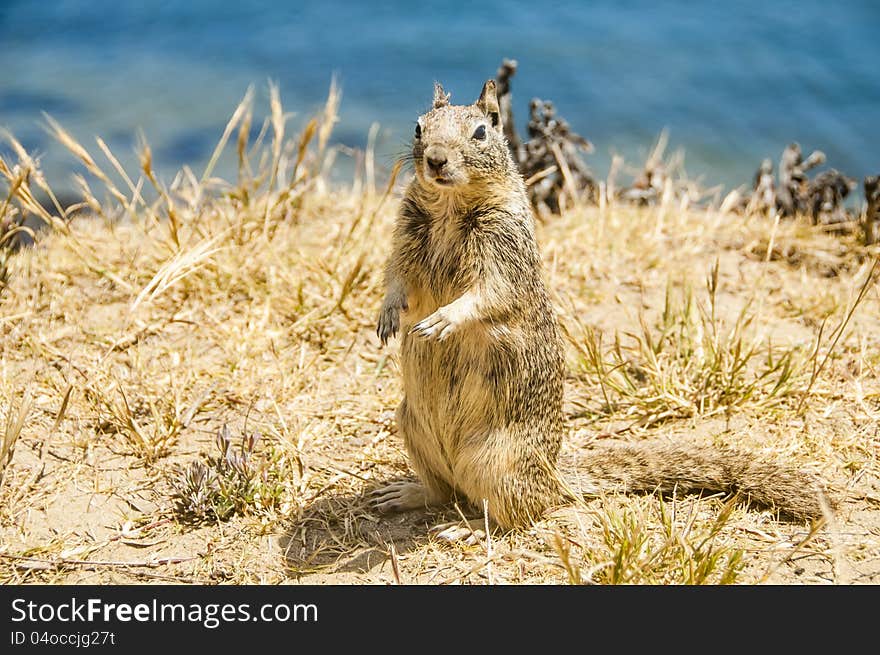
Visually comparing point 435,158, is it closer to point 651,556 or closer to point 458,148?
point 458,148

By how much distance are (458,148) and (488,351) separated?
2.44 feet

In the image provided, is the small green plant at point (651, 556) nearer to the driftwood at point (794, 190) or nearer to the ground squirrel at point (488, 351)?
the ground squirrel at point (488, 351)

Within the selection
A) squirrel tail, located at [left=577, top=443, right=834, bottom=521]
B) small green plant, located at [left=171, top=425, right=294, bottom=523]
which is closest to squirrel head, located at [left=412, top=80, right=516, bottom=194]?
squirrel tail, located at [left=577, top=443, right=834, bottom=521]

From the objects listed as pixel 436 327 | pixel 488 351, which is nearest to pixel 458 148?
pixel 436 327

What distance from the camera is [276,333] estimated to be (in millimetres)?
4875

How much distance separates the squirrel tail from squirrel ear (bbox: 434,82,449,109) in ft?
4.92

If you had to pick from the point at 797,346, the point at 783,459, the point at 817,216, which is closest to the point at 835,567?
the point at 783,459

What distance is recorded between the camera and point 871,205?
19.2 ft

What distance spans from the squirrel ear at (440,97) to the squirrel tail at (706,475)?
4.92 feet

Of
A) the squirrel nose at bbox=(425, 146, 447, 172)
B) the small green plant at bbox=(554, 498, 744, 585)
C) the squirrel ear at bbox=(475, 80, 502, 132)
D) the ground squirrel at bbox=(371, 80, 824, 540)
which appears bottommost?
the small green plant at bbox=(554, 498, 744, 585)

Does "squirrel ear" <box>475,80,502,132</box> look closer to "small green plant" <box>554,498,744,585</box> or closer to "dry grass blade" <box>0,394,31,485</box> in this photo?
"small green plant" <box>554,498,744,585</box>

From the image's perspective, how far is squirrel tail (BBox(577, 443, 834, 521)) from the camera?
3.48 metres

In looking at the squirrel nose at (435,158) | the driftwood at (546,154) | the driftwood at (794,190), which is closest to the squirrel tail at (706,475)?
the squirrel nose at (435,158)

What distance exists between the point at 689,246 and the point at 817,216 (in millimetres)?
1360
